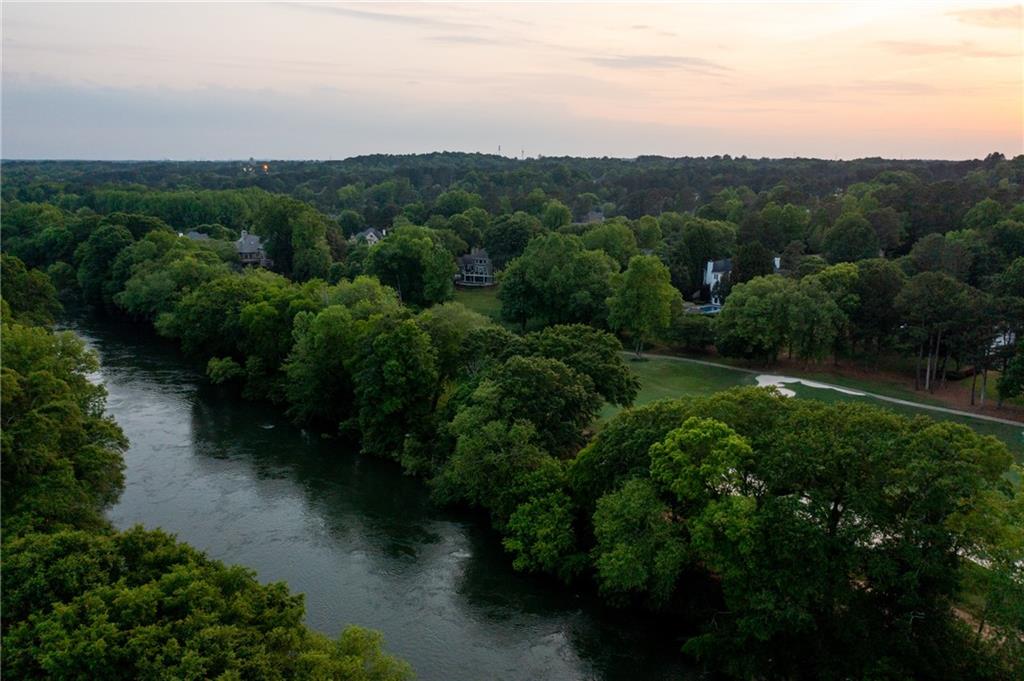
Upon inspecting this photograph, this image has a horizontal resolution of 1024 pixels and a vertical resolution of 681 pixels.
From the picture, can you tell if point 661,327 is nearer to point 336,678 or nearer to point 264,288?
point 264,288

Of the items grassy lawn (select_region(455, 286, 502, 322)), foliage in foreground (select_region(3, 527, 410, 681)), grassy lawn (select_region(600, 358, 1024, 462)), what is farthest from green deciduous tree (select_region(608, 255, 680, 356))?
foliage in foreground (select_region(3, 527, 410, 681))

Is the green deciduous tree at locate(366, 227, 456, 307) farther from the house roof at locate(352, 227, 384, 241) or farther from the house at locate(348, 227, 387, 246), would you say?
the house roof at locate(352, 227, 384, 241)

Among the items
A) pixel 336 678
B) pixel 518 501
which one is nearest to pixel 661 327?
pixel 518 501

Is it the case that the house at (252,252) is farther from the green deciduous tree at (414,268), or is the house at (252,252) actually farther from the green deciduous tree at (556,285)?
the green deciduous tree at (556,285)

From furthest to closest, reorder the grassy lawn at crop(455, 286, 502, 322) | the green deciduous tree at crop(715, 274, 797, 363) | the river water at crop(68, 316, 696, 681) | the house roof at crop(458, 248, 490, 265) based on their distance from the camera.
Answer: the house roof at crop(458, 248, 490, 265), the grassy lawn at crop(455, 286, 502, 322), the green deciduous tree at crop(715, 274, 797, 363), the river water at crop(68, 316, 696, 681)

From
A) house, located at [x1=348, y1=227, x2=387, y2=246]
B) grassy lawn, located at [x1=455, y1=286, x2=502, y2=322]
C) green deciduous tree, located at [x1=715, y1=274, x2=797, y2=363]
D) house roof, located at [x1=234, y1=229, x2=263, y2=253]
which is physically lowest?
grassy lawn, located at [x1=455, y1=286, x2=502, y2=322]

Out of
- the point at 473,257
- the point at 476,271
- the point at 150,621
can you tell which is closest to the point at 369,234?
the point at 473,257
